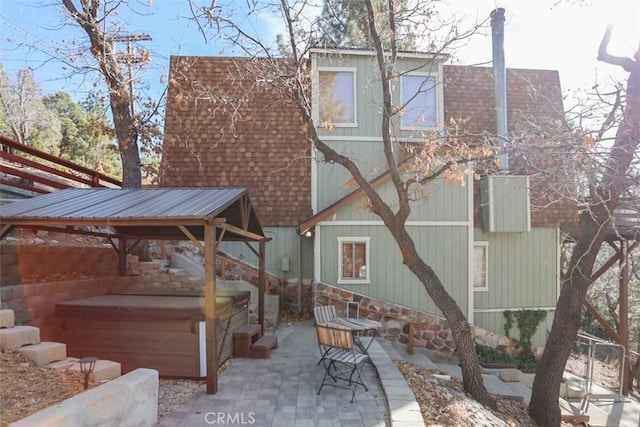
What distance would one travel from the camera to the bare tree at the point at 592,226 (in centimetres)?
533

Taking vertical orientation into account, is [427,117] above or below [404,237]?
above

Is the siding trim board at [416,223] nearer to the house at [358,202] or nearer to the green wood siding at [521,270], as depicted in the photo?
the house at [358,202]

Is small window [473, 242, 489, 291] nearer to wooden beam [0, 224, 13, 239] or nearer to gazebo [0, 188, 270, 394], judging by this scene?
gazebo [0, 188, 270, 394]

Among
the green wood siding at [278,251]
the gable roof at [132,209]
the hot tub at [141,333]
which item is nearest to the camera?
the gable roof at [132,209]

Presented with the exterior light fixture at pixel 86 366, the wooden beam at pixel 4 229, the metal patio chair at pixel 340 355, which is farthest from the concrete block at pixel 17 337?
the metal patio chair at pixel 340 355

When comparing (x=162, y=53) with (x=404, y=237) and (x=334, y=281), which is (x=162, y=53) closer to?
(x=334, y=281)

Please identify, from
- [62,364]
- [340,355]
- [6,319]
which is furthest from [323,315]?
[6,319]

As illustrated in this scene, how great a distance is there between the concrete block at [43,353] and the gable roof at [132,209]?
4.62ft

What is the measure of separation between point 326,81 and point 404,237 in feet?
19.1

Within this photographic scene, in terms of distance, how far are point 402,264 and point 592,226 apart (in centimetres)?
424

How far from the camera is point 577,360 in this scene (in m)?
11.5

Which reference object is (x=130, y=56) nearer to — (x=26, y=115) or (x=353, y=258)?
(x=353, y=258)

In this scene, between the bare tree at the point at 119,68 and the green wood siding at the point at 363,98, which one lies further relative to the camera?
the green wood siding at the point at 363,98

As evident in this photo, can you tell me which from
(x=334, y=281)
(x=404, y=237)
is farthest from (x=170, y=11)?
(x=334, y=281)
